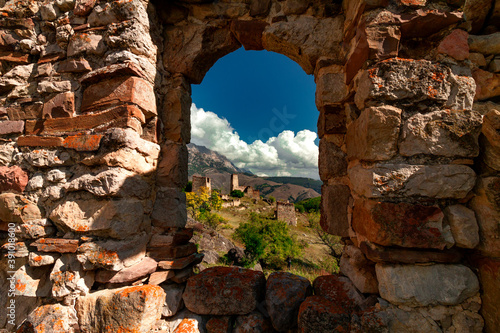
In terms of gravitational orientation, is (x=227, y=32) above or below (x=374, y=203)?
above

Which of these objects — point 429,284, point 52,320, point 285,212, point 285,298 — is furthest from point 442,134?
point 285,212

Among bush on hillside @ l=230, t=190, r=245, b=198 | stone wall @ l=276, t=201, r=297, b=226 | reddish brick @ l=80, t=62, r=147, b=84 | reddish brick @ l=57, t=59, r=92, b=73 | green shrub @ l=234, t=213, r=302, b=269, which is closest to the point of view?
reddish brick @ l=80, t=62, r=147, b=84

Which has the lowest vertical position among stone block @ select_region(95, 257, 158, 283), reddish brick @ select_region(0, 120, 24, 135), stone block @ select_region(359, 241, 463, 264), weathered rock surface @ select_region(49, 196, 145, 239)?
stone block @ select_region(95, 257, 158, 283)

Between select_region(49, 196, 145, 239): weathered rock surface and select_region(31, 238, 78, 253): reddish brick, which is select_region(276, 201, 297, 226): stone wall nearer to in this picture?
select_region(49, 196, 145, 239): weathered rock surface

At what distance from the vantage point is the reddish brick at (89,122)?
168cm

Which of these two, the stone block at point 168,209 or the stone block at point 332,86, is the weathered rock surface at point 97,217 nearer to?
the stone block at point 168,209

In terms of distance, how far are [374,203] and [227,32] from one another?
2.07 m

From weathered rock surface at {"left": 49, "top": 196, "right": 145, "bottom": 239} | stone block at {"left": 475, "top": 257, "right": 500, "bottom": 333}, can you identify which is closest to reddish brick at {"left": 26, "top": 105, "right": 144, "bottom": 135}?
weathered rock surface at {"left": 49, "top": 196, "right": 145, "bottom": 239}

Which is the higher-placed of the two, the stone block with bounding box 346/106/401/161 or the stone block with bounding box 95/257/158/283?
the stone block with bounding box 346/106/401/161

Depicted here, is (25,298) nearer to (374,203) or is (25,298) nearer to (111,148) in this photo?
(111,148)

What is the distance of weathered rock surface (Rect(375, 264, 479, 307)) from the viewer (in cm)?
120

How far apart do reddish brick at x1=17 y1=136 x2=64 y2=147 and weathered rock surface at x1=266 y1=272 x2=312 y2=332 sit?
7.02 feet

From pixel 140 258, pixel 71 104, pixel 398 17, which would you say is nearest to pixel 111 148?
pixel 71 104

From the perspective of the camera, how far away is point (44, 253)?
1562 mm
